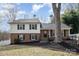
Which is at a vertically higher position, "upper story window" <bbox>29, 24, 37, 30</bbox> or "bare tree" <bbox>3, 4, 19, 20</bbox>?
"bare tree" <bbox>3, 4, 19, 20</bbox>

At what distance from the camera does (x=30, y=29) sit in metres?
6.67

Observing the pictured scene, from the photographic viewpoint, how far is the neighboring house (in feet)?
21.9

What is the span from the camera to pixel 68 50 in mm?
6688

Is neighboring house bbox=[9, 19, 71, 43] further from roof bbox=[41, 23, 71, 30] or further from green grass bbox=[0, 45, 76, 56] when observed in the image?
green grass bbox=[0, 45, 76, 56]

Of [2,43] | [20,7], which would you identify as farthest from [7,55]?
[20,7]

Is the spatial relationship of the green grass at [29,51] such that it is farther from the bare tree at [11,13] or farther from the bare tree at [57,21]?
the bare tree at [11,13]

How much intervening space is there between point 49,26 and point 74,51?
0.43 metres

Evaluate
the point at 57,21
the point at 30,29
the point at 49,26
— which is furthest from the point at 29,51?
the point at 57,21

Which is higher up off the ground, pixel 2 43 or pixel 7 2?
pixel 7 2

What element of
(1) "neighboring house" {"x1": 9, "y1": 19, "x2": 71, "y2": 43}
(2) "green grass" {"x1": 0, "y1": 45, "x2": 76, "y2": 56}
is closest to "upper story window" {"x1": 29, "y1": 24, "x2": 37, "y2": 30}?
(1) "neighboring house" {"x1": 9, "y1": 19, "x2": 71, "y2": 43}

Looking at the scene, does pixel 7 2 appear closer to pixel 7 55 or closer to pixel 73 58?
pixel 7 55

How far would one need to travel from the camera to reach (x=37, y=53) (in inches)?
262

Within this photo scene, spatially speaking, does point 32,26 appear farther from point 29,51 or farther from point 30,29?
point 29,51

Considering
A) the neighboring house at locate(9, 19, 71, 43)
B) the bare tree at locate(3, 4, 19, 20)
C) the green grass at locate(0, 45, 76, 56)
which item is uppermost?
the bare tree at locate(3, 4, 19, 20)
